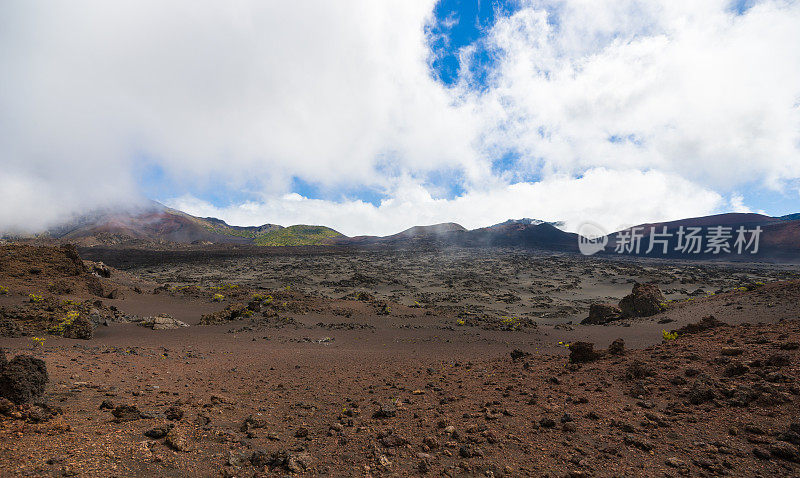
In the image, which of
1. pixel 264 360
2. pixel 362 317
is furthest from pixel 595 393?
pixel 362 317

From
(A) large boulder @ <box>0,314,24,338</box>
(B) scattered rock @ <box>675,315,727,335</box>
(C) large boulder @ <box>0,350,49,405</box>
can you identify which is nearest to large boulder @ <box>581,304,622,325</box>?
(B) scattered rock @ <box>675,315,727,335</box>

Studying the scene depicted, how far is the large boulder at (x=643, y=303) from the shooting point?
53.0 ft

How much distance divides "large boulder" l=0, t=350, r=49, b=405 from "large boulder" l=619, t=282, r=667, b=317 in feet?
69.7

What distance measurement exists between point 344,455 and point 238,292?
21479 mm

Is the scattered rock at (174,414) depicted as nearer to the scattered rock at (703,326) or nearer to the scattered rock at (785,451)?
the scattered rock at (785,451)

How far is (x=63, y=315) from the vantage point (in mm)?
11047

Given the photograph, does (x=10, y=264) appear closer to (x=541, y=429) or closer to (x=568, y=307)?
(x=541, y=429)

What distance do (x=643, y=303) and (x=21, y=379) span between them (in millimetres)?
21475

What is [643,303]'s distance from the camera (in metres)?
16.3

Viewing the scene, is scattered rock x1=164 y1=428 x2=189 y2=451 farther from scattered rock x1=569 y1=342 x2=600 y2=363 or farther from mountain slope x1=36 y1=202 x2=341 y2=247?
mountain slope x1=36 y1=202 x2=341 y2=247

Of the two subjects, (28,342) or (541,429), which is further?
(28,342)

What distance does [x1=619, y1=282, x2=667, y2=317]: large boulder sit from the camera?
16.2m

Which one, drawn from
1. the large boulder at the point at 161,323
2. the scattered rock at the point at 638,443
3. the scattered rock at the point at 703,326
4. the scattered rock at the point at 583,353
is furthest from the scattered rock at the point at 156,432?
the large boulder at the point at 161,323

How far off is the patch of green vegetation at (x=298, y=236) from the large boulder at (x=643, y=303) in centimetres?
8239
